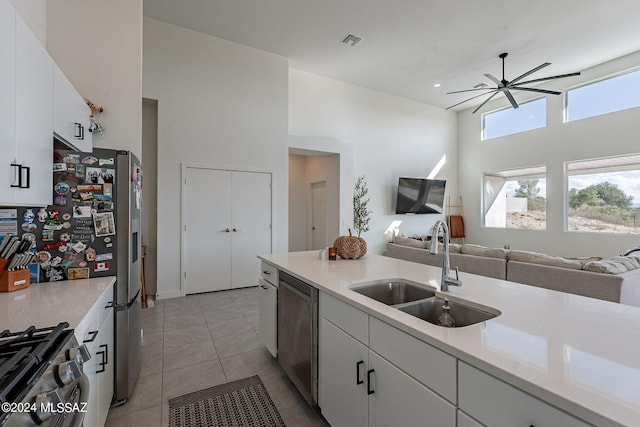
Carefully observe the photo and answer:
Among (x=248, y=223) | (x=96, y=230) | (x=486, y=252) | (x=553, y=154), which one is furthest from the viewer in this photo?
(x=553, y=154)

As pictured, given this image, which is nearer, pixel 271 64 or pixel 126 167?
pixel 126 167

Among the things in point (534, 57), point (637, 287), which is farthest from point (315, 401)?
point (534, 57)

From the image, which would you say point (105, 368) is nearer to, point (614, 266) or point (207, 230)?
point (207, 230)

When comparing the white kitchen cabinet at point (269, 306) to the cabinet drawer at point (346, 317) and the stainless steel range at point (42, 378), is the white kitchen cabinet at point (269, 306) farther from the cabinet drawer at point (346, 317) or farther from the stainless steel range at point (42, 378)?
the stainless steel range at point (42, 378)

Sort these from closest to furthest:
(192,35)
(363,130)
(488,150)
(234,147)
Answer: (192,35)
(234,147)
(363,130)
(488,150)

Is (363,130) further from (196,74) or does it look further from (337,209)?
(196,74)

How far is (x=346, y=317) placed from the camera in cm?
146

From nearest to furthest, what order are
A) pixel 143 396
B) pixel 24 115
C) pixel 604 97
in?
pixel 24 115 < pixel 143 396 < pixel 604 97

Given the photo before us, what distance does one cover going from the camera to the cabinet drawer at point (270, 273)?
230 centimetres

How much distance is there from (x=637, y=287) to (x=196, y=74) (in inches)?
231

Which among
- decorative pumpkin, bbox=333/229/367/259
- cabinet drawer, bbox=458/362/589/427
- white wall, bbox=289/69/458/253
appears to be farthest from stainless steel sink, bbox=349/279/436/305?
white wall, bbox=289/69/458/253

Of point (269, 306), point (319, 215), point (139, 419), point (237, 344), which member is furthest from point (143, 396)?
point (319, 215)

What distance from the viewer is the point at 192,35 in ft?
14.7

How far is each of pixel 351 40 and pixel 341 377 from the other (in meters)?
4.78
